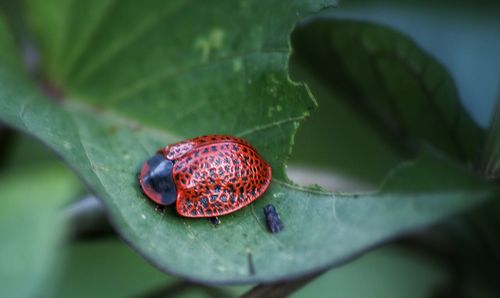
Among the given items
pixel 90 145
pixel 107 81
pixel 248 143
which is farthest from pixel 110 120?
pixel 248 143

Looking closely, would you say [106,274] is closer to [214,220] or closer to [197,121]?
[197,121]

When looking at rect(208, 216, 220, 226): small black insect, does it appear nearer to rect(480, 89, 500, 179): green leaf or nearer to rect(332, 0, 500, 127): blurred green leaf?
rect(480, 89, 500, 179): green leaf

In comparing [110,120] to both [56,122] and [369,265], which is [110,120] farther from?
[369,265]

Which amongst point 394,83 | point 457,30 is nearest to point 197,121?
point 394,83

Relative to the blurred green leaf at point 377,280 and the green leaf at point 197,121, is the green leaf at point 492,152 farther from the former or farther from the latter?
the blurred green leaf at point 377,280

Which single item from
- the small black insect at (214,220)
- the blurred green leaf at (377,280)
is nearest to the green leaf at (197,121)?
the small black insect at (214,220)

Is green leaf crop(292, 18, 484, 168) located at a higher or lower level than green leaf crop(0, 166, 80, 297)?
lower

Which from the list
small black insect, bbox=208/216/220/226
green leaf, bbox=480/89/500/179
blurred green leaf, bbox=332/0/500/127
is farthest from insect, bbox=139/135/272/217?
blurred green leaf, bbox=332/0/500/127
